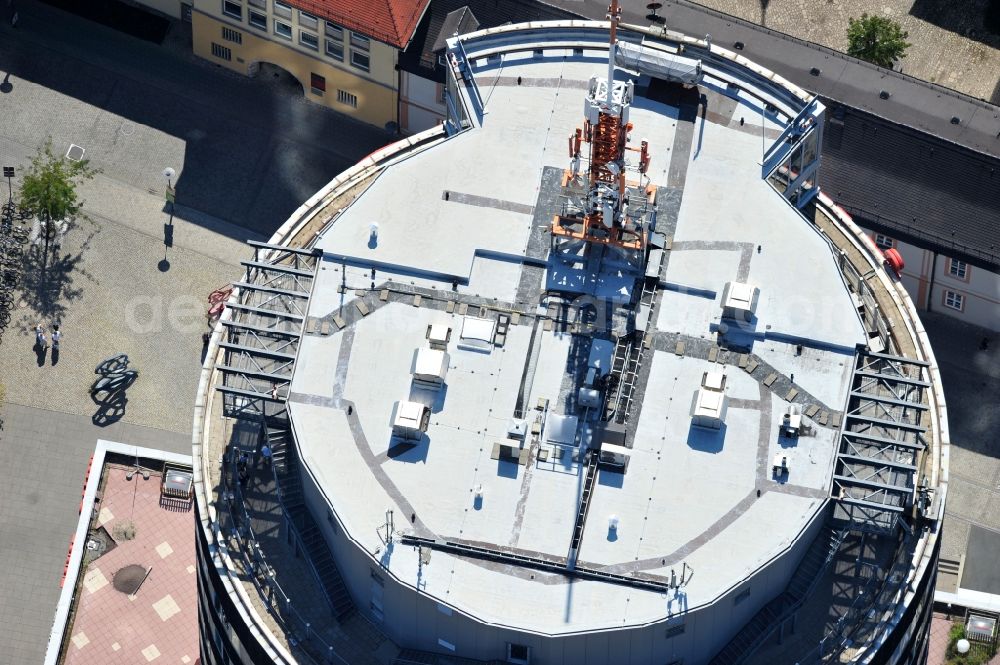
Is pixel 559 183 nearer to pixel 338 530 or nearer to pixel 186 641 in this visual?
pixel 338 530

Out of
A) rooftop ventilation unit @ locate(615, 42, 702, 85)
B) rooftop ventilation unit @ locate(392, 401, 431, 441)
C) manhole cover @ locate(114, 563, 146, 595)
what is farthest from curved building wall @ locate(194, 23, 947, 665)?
rooftop ventilation unit @ locate(615, 42, 702, 85)

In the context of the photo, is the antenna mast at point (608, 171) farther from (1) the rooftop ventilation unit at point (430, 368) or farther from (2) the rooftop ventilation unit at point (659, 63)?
(1) the rooftop ventilation unit at point (430, 368)

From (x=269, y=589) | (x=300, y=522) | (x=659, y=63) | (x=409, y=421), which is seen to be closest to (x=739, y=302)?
(x=659, y=63)

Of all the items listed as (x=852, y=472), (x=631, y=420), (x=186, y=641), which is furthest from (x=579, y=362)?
(x=186, y=641)

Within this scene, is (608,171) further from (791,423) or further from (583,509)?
(583,509)

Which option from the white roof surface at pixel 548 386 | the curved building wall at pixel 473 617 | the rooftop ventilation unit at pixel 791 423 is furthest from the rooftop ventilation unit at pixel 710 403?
the curved building wall at pixel 473 617
